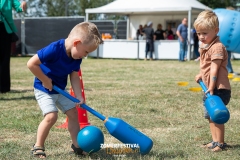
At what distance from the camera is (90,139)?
12.6 ft

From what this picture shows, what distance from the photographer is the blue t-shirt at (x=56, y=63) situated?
376 centimetres

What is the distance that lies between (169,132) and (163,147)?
694 millimetres

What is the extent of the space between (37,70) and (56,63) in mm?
168

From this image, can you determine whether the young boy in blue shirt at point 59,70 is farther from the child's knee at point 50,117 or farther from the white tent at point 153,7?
the white tent at point 153,7

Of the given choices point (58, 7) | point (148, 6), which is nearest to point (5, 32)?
point (148, 6)

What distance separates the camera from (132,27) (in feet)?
86.4

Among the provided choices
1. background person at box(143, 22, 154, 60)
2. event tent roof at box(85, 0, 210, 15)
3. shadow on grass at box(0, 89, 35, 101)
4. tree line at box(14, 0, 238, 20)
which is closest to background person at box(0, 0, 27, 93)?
shadow on grass at box(0, 89, 35, 101)

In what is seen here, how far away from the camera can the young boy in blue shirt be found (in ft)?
12.1

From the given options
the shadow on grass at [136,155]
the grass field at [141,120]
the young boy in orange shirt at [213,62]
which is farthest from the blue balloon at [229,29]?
the shadow on grass at [136,155]

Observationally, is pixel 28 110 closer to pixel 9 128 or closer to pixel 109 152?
pixel 9 128

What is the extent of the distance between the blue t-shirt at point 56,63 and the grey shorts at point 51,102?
1.7 inches

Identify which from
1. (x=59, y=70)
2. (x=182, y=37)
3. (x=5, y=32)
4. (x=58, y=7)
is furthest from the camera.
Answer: (x=58, y=7)

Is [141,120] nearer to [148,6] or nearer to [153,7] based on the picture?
[153,7]

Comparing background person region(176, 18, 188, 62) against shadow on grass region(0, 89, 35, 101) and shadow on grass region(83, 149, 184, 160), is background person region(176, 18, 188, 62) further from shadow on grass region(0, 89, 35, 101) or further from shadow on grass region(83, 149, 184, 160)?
shadow on grass region(83, 149, 184, 160)
